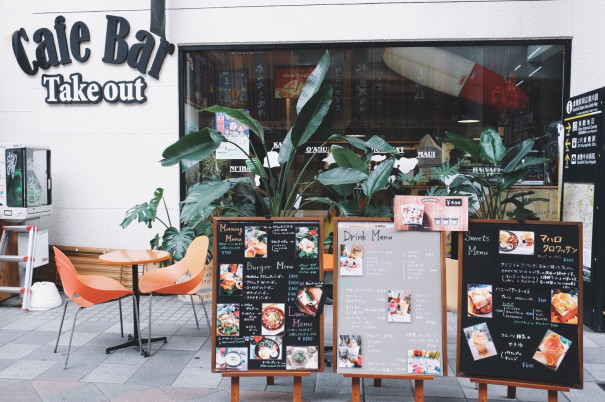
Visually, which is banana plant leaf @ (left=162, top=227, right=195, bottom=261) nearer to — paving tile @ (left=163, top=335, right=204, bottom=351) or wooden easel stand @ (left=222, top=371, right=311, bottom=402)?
paving tile @ (left=163, top=335, right=204, bottom=351)

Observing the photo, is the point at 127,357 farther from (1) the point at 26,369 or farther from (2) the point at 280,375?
(2) the point at 280,375

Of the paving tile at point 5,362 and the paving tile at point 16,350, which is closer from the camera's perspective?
the paving tile at point 5,362

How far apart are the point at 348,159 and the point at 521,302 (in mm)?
1701

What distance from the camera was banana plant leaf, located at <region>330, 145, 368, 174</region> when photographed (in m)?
3.94

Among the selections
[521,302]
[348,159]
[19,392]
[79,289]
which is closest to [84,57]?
[79,289]

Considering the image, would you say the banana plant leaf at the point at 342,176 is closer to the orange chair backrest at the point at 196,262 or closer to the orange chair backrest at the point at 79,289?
the orange chair backrest at the point at 196,262

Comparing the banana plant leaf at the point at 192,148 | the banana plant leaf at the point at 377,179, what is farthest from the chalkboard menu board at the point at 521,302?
the banana plant leaf at the point at 192,148

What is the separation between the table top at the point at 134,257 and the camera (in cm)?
415

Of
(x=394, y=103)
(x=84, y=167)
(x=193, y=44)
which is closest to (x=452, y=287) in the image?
(x=394, y=103)

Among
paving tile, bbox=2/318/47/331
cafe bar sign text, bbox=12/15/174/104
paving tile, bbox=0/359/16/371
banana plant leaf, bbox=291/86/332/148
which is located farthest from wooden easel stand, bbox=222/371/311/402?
cafe bar sign text, bbox=12/15/174/104

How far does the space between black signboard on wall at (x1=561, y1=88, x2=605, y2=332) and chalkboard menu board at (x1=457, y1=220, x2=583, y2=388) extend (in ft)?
6.40

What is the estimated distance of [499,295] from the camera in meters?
3.05

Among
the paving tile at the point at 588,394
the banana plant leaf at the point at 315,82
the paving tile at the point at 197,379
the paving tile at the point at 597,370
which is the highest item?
the banana plant leaf at the point at 315,82

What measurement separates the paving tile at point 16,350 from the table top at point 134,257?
1.05 meters
